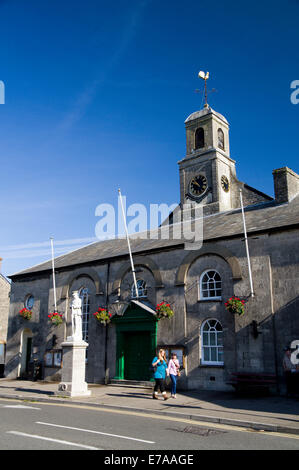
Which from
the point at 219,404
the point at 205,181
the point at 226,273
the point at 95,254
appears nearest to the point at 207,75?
the point at 205,181

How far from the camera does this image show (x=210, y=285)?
18.2 meters

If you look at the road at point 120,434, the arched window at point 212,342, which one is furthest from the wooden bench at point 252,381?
the road at point 120,434

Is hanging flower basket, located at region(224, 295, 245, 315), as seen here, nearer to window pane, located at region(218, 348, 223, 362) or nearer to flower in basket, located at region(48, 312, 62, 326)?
window pane, located at region(218, 348, 223, 362)

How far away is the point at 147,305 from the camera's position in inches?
779

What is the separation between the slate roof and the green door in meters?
4.16

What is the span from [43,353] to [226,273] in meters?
12.6

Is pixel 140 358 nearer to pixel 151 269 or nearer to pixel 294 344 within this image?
pixel 151 269

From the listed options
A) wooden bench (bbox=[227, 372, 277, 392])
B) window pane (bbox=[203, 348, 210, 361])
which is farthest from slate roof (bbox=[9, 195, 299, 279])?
wooden bench (bbox=[227, 372, 277, 392])

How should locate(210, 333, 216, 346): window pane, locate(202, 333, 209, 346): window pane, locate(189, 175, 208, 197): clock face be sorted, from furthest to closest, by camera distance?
locate(189, 175, 208, 197): clock face
locate(202, 333, 209, 346): window pane
locate(210, 333, 216, 346): window pane

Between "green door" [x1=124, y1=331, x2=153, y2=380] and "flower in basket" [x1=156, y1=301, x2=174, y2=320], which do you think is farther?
"green door" [x1=124, y1=331, x2=153, y2=380]

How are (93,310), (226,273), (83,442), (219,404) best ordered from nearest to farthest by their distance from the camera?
(83,442)
(219,404)
(226,273)
(93,310)

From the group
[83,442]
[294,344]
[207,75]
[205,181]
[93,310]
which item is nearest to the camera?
[83,442]

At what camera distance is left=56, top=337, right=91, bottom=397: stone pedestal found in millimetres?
16016

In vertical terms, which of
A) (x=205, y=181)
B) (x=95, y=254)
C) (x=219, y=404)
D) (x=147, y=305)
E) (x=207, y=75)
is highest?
(x=207, y=75)
